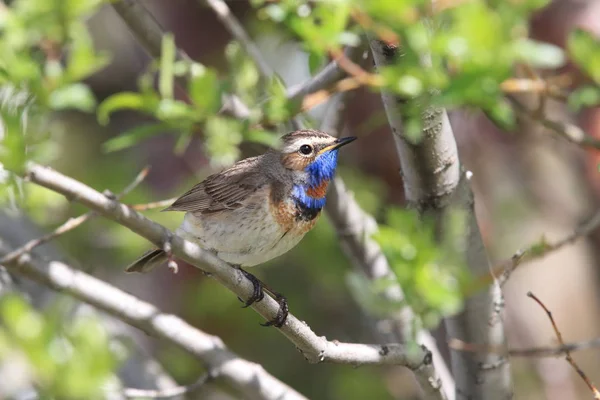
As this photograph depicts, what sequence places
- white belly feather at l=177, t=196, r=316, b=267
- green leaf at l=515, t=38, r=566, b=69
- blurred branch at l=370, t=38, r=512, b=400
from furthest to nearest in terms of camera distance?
white belly feather at l=177, t=196, r=316, b=267, blurred branch at l=370, t=38, r=512, b=400, green leaf at l=515, t=38, r=566, b=69

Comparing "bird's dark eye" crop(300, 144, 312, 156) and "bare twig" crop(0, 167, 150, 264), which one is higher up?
"bird's dark eye" crop(300, 144, 312, 156)

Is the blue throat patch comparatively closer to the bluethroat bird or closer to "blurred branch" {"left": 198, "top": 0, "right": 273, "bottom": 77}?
the bluethroat bird

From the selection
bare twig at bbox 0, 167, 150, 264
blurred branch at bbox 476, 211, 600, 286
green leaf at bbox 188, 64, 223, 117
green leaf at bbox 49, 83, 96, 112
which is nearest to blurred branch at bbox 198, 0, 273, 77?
green leaf at bbox 188, 64, 223, 117

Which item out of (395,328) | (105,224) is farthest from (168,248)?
(105,224)

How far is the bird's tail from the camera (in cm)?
405

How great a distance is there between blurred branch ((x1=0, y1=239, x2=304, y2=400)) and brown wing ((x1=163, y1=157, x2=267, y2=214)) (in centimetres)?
48

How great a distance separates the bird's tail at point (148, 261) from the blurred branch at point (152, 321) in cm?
13

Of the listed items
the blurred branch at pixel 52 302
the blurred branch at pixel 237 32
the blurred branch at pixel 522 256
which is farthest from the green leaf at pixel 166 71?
the blurred branch at pixel 522 256

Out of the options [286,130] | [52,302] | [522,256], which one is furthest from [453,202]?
[52,302]

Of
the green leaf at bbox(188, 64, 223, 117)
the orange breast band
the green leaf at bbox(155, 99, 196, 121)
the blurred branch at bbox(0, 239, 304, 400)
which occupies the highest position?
the orange breast band

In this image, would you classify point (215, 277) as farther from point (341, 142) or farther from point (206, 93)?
point (341, 142)

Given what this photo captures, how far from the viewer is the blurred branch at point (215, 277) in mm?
2586

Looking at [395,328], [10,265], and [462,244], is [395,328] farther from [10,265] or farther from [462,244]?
[10,265]

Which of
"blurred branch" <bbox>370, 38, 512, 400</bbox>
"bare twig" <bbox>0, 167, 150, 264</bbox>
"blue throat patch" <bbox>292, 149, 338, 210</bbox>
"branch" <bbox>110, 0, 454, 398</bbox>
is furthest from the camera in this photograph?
"blue throat patch" <bbox>292, 149, 338, 210</bbox>
